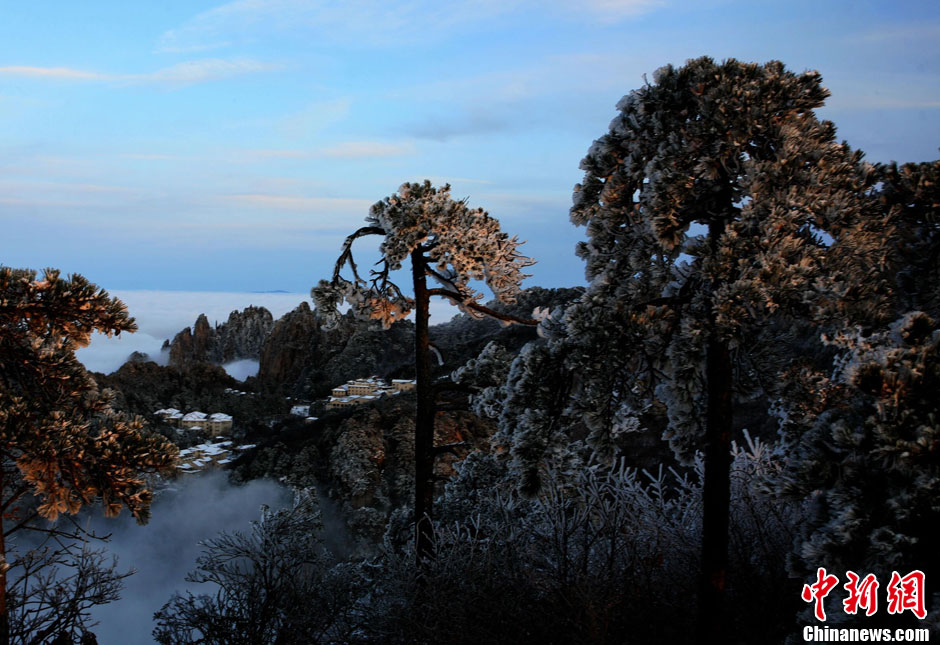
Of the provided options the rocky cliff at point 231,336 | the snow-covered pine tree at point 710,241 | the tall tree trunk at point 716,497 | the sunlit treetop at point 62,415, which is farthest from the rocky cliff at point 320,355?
the tall tree trunk at point 716,497

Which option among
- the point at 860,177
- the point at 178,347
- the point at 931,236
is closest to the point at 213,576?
the point at 860,177

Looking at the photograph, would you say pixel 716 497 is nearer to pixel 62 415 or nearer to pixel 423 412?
pixel 423 412

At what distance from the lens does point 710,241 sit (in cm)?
554

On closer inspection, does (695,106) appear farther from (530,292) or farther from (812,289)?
(530,292)

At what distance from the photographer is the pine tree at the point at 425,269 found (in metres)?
9.22

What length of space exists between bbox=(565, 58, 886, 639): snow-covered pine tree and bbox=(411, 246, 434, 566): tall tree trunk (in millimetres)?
3465

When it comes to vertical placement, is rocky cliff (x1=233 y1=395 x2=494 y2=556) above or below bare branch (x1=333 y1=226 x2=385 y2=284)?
below

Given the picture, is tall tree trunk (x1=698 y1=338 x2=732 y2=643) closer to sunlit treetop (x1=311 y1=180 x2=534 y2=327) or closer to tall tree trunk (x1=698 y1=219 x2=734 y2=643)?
tall tree trunk (x1=698 y1=219 x2=734 y2=643)

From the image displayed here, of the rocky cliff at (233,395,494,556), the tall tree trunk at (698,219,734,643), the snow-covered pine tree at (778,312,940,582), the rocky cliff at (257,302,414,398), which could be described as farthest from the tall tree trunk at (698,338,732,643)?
the rocky cliff at (257,302,414,398)

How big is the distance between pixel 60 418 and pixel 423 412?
4.64 meters

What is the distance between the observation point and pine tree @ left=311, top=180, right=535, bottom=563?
922 cm

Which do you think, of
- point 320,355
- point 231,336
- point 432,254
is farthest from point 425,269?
point 231,336

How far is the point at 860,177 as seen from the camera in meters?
5.84

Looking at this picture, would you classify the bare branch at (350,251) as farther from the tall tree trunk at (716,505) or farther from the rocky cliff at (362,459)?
the rocky cliff at (362,459)
